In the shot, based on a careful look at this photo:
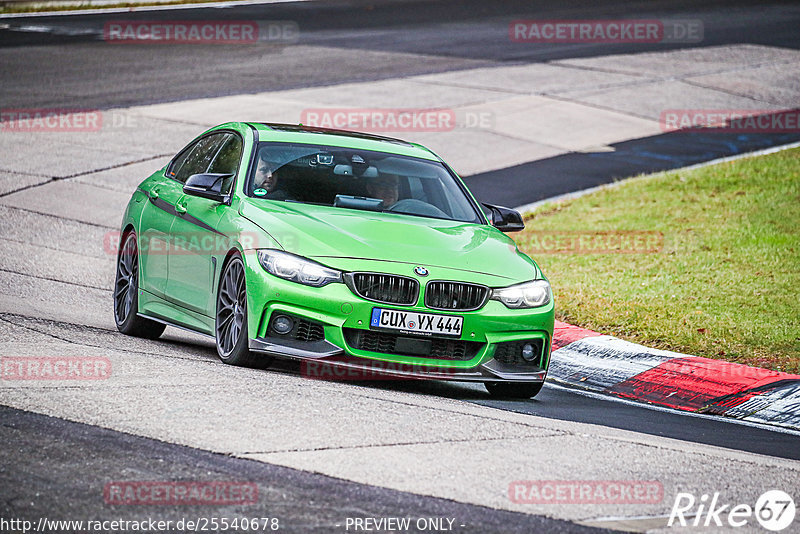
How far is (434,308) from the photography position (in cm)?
768

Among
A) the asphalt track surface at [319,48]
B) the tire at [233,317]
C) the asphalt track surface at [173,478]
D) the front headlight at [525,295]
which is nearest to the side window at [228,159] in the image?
the tire at [233,317]

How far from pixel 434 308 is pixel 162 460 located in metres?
2.56

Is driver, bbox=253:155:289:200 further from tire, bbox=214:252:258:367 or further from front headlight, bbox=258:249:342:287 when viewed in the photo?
front headlight, bbox=258:249:342:287

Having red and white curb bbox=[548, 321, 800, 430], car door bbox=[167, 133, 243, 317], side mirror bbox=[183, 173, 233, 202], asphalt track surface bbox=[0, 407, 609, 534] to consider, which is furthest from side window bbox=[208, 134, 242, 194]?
asphalt track surface bbox=[0, 407, 609, 534]

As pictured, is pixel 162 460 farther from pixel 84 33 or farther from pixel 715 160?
pixel 84 33

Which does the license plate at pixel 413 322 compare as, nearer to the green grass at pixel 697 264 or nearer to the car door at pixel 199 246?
the car door at pixel 199 246

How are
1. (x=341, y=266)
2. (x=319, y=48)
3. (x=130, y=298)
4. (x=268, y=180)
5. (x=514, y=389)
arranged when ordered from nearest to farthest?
(x=341, y=266), (x=514, y=389), (x=268, y=180), (x=130, y=298), (x=319, y=48)

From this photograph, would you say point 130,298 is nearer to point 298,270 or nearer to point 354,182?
point 354,182

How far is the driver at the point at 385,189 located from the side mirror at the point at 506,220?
0.72 m

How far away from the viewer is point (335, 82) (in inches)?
936

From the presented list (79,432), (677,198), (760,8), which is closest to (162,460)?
(79,432)

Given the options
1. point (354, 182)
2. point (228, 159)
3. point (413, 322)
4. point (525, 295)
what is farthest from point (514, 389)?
point (228, 159)

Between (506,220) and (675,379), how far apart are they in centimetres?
165

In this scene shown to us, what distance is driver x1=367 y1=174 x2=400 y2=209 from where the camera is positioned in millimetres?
8852
